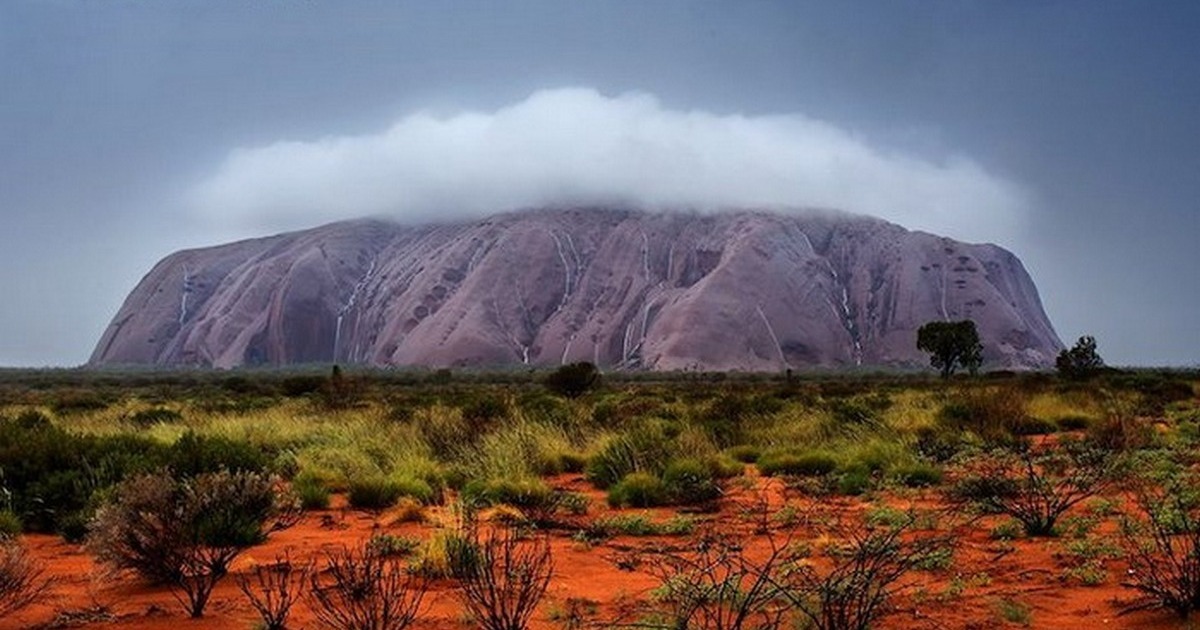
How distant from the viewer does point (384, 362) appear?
120 metres

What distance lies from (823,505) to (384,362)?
11527cm

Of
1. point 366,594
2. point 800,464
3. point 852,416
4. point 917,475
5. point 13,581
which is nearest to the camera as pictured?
point 366,594

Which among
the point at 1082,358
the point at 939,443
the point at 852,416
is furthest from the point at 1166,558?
the point at 1082,358

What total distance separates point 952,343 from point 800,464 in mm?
56037

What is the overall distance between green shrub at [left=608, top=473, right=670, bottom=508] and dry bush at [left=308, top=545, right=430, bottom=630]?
3.93 m

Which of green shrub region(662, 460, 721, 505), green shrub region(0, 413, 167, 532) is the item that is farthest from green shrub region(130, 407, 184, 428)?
green shrub region(662, 460, 721, 505)

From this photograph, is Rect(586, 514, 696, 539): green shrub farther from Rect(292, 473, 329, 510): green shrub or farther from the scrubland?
Rect(292, 473, 329, 510): green shrub

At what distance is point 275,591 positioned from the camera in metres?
6.46

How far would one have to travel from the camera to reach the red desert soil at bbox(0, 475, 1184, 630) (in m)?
5.52

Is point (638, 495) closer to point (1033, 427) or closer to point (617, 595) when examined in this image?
point (617, 595)

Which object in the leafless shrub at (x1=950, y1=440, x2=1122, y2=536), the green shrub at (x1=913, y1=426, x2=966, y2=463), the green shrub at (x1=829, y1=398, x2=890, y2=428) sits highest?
the leafless shrub at (x1=950, y1=440, x2=1122, y2=536)

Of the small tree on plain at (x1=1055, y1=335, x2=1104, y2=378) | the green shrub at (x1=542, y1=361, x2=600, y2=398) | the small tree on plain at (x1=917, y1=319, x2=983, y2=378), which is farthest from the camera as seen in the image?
the small tree on plain at (x1=917, y1=319, x2=983, y2=378)

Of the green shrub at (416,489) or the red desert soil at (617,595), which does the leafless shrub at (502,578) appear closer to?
the red desert soil at (617,595)

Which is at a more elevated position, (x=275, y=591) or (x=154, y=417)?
(x=275, y=591)
